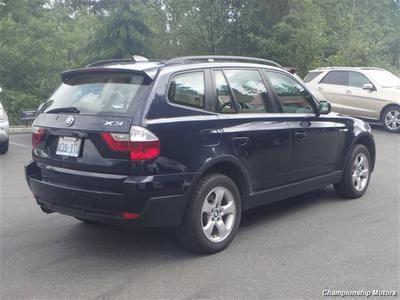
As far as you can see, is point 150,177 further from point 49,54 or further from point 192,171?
point 49,54

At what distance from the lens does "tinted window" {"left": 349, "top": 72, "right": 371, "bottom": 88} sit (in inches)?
587

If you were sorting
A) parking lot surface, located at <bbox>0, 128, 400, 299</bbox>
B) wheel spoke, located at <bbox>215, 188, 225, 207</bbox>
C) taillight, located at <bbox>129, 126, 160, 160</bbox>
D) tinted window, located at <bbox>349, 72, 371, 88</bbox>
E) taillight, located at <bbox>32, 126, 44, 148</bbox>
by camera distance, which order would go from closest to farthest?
parking lot surface, located at <bbox>0, 128, 400, 299</bbox>, taillight, located at <bbox>129, 126, 160, 160</bbox>, wheel spoke, located at <bbox>215, 188, 225, 207</bbox>, taillight, located at <bbox>32, 126, 44, 148</bbox>, tinted window, located at <bbox>349, 72, 371, 88</bbox>

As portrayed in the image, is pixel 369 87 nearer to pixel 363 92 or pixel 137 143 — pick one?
pixel 363 92

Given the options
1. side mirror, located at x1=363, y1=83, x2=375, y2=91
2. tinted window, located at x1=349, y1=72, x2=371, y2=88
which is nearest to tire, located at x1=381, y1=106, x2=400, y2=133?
side mirror, located at x1=363, y1=83, x2=375, y2=91

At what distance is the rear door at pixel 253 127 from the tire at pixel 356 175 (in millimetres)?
1317

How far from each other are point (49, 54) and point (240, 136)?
57.3 ft

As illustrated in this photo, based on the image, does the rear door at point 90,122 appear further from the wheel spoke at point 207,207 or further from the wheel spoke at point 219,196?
the wheel spoke at point 219,196

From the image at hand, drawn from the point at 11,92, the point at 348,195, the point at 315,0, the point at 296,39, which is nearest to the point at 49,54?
the point at 11,92

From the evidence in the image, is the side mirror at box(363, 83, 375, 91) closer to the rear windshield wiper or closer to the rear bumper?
the rear bumper

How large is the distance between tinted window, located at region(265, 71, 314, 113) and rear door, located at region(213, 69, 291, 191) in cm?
19

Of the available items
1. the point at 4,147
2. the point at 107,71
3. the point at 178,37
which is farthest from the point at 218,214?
the point at 178,37

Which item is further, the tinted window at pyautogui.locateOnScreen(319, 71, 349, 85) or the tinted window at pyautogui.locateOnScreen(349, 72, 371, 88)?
the tinted window at pyautogui.locateOnScreen(319, 71, 349, 85)

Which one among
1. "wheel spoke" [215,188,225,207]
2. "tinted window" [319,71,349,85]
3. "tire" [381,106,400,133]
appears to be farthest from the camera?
"tinted window" [319,71,349,85]

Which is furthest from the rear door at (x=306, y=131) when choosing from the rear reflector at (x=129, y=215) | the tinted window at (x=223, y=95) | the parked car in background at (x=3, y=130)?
the parked car in background at (x=3, y=130)
